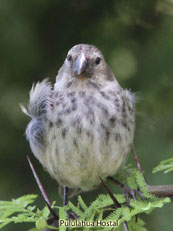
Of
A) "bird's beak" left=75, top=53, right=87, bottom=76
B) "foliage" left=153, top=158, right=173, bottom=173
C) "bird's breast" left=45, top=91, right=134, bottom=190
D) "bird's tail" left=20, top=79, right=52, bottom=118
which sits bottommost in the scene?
"foliage" left=153, top=158, right=173, bottom=173

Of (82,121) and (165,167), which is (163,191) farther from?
(82,121)

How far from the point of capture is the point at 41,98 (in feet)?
7.13

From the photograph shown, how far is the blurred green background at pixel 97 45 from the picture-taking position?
2.71 metres

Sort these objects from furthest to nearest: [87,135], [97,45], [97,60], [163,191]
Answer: [97,45]
[97,60]
[87,135]
[163,191]

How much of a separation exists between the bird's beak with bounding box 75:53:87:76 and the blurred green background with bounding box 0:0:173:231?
0.65 m

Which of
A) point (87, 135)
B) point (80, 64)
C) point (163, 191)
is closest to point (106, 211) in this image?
point (163, 191)

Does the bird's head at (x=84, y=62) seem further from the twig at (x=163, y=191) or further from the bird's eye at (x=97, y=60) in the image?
the twig at (x=163, y=191)

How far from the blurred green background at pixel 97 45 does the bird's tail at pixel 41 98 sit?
644mm

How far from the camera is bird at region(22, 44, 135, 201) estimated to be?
203 cm

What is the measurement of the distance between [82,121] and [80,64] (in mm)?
264

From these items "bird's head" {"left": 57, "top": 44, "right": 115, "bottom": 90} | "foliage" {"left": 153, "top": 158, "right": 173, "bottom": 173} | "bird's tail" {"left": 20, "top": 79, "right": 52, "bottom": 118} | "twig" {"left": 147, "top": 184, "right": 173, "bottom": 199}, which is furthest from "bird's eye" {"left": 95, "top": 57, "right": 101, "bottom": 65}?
"twig" {"left": 147, "top": 184, "right": 173, "bottom": 199}

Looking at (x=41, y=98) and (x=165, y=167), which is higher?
(x=41, y=98)

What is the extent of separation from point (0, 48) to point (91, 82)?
3.43 feet

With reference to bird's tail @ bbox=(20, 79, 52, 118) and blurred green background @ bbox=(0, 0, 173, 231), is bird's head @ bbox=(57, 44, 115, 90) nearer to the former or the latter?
bird's tail @ bbox=(20, 79, 52, 118)
